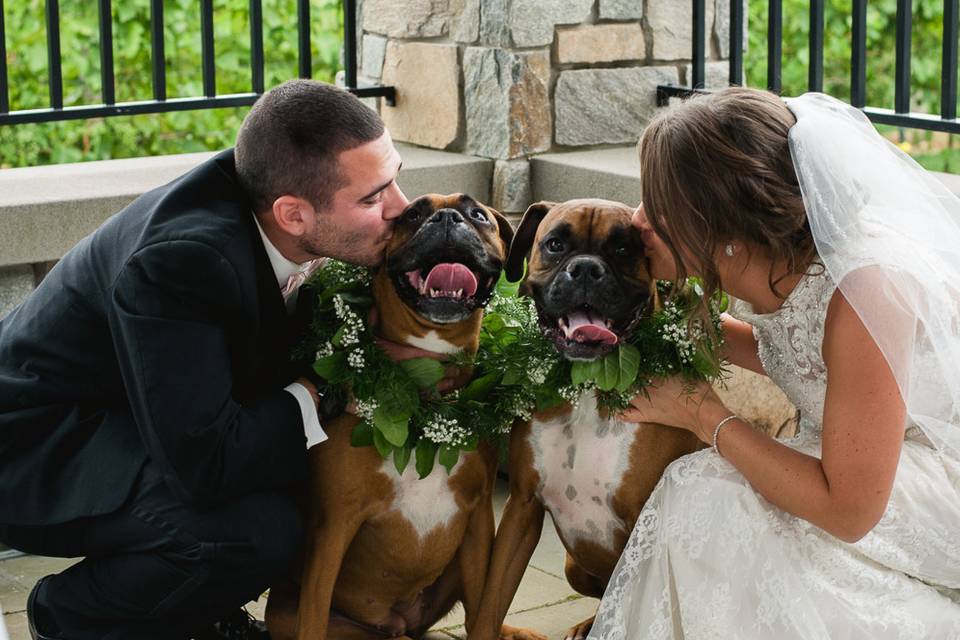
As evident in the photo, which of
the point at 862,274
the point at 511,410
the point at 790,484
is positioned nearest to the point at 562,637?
the point at 511,410

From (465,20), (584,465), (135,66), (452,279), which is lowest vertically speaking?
(584,465)

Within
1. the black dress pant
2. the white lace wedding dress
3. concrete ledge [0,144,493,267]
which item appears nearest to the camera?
the white lace wedding dress

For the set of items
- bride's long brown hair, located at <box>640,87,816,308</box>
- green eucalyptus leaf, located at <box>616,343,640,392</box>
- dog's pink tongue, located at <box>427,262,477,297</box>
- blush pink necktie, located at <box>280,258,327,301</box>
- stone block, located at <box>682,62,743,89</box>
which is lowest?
green eucalyptus leaf, located at <box>616,343,640,392</box>

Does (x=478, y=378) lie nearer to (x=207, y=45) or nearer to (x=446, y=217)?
(x=446, y=217)

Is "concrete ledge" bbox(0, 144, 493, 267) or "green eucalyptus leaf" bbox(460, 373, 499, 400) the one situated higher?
"concrete ledge" bbox(0, 144, 493, 267)

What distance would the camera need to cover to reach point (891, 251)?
2789 millimetres

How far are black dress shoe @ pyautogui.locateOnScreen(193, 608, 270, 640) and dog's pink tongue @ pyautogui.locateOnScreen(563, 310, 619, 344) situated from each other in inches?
46.0

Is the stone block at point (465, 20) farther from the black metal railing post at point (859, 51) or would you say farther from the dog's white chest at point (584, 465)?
the dog's white chest at point (584, 465)

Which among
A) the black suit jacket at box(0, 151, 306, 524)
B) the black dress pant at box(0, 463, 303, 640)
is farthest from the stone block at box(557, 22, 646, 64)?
the black dress pant at box(0, 463, 303, 640)

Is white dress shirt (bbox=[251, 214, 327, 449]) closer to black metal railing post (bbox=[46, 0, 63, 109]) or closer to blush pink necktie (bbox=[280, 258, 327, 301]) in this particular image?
blush pink necktie (bbox=[280, 258, 327, 301])

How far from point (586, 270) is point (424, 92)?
2.52 metres

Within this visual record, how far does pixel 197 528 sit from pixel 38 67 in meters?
6.29

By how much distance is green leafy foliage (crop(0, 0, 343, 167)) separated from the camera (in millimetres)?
8594

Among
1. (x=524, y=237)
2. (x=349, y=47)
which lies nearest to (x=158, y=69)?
(x=349, y=47)
